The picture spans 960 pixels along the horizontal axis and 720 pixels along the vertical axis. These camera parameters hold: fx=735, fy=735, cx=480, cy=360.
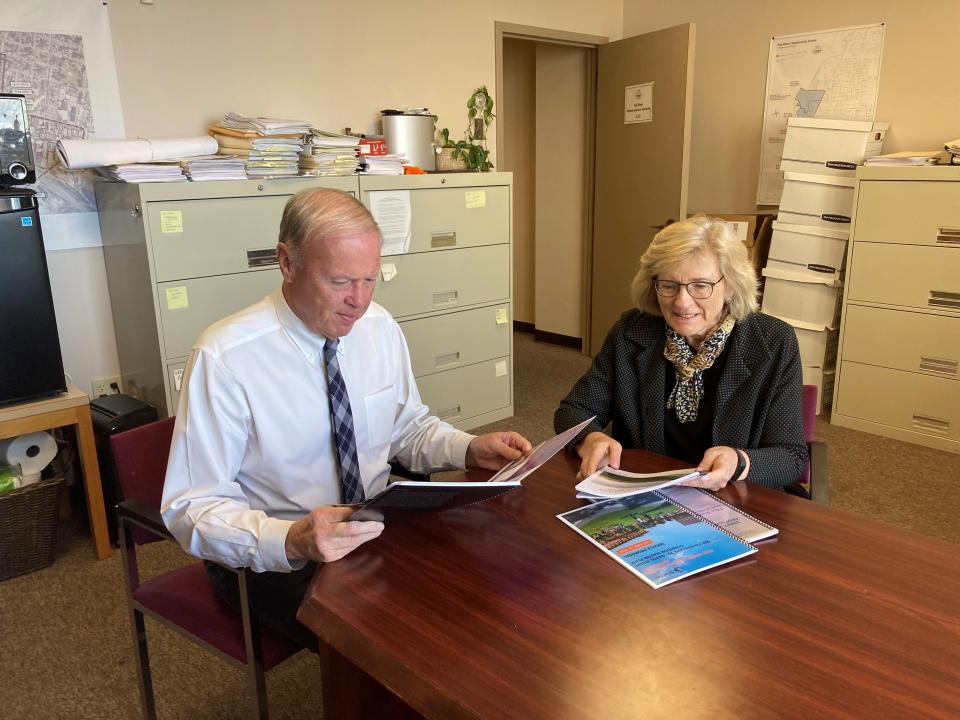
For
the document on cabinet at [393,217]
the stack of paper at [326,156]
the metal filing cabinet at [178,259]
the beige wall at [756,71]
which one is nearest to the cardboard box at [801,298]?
the beige wall at [756,71]

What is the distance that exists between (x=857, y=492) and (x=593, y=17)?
3.42m

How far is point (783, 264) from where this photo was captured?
403 centimetres

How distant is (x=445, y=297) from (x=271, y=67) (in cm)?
133

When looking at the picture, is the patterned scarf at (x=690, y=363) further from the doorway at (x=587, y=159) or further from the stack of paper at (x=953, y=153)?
the doorway at (x=587, y=159)

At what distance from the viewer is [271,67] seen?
3396mm

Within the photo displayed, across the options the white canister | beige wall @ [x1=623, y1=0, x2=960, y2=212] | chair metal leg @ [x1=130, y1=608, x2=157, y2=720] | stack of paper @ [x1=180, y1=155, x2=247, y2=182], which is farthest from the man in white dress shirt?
beige wall @ [x1=623, y1=0, x2=960, y2=212]

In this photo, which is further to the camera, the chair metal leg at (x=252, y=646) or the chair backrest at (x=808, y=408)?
the chair backrest at (x=808, y=408)

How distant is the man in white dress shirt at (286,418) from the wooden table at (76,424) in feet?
4.30

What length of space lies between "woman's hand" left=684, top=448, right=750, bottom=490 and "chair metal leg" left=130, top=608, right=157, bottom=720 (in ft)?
4.00

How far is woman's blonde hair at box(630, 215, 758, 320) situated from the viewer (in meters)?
1.74

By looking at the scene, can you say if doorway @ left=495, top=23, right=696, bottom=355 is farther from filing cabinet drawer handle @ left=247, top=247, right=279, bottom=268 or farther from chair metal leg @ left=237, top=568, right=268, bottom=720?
chair metal leg @ left=237, top=568, right=268, bottom=720

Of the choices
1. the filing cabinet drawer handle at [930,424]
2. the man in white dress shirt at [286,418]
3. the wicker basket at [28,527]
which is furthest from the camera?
the filing cabinet drawer handle at [930,424]

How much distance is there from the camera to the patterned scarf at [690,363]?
68.2 inches

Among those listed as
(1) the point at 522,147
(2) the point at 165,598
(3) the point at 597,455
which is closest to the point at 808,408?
(3) the point at 597,455
